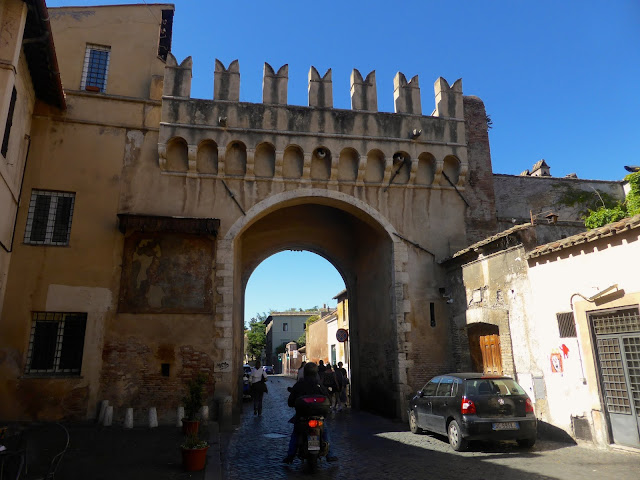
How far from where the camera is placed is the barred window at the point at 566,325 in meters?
8.81

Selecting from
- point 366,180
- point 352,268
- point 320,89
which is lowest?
point 352,268

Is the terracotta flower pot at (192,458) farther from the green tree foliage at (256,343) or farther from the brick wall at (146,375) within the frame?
the green tree foliage at (256,343)

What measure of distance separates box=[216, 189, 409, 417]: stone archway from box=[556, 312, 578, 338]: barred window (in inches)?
185

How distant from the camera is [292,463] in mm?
7672

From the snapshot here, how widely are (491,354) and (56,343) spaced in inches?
418

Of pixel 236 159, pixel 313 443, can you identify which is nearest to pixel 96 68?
pixel 236 159

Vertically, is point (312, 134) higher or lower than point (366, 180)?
higher

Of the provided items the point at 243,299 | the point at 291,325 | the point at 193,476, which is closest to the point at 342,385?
the point at 243,299

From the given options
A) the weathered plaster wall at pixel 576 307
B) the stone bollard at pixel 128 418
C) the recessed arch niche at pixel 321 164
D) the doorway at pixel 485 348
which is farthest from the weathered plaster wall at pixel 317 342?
the weathered plaster wall at pixel 576 307

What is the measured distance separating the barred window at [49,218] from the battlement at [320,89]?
4057mm

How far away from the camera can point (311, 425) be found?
712 cm

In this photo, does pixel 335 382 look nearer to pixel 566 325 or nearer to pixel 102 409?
pixel 102 409

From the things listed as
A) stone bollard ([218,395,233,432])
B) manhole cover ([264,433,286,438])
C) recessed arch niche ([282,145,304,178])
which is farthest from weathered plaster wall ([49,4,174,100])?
manhole cover ([264,433,286,438])

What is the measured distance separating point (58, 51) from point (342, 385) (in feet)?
42.9
